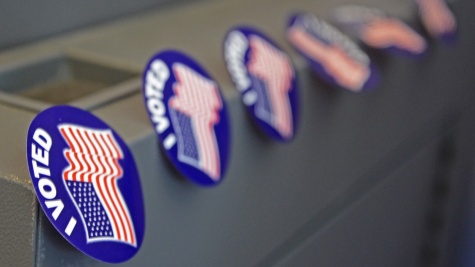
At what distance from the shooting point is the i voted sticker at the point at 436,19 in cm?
121

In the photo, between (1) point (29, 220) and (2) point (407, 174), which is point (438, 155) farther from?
(1) point (29, 220)

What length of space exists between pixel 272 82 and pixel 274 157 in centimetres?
9

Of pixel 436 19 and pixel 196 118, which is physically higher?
pixel 196 118

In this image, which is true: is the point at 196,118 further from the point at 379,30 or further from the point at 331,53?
the point at 379,30

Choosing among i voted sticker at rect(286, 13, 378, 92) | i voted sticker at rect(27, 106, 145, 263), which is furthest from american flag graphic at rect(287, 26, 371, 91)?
i voted sticker at rect(27, 106, 145, 263)

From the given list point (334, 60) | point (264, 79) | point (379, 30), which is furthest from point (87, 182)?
point (379, 30)

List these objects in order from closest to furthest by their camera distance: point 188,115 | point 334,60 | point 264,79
→ point 188,115 < point 264,79 < point 334,60

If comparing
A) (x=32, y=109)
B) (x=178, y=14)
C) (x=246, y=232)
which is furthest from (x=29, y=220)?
(x=178, y=14)

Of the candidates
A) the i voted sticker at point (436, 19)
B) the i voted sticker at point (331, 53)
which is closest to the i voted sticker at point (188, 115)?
the i voted sticker at point (331, 53)

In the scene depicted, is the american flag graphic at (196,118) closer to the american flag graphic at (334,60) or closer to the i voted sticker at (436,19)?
the american flag graphic at (334,60)

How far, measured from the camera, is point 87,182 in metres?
0.61

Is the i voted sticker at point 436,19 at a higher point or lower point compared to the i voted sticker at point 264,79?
lower

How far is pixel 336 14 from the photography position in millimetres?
1144

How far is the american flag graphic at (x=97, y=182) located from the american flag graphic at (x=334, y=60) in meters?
0.39
